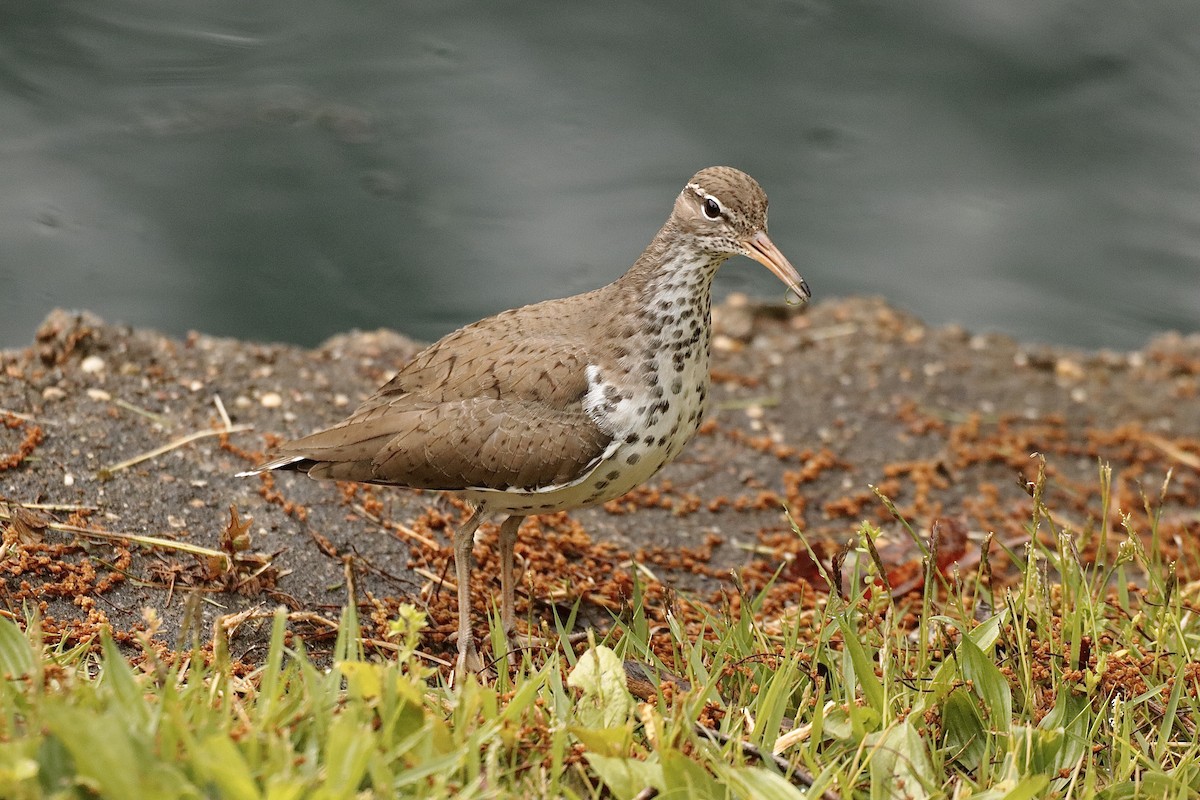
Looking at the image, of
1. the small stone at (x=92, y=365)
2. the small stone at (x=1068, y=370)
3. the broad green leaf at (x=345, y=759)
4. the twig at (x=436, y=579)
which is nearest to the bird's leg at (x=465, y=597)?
the twig at (x=436, y=579)

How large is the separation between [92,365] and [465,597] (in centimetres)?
245

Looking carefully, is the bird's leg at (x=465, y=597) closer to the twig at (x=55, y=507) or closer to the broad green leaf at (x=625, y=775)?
the broad green leaf at (x=625, y=775)

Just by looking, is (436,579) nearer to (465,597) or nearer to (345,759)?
(465,597)

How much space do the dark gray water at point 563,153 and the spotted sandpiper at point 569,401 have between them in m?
3.98

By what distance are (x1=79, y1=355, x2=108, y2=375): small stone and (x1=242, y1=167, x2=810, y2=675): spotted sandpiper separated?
63.9 inches

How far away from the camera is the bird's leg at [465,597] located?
177 inches

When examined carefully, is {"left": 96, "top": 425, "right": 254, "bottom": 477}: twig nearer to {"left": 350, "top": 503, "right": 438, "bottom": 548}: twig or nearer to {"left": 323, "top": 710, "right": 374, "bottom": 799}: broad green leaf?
{"left": 350, "top": 503, "right": 438, "bottom": 548}: twig

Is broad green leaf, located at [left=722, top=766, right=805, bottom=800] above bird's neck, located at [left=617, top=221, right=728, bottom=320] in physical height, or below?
below

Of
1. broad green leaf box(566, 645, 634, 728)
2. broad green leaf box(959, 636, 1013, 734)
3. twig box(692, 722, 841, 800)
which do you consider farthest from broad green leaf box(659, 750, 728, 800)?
broad green leaf box(959, 636, 1013, 734)

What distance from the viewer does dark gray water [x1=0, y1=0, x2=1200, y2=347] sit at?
8.88m

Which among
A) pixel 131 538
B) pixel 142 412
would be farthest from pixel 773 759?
pixel 142 412

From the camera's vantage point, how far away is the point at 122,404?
5.82m

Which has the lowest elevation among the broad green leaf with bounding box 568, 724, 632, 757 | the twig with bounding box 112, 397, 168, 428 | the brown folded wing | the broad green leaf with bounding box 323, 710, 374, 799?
the twig with bounding box 112, 397, 168, 428

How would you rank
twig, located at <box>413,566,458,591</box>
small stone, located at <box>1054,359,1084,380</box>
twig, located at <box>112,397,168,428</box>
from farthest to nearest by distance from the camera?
small stone, located at <box>1054,359,1084,380</box>, twig, located at <box>112,397,168,428</box>, twig, located at <box>413,566,458,591</box>
